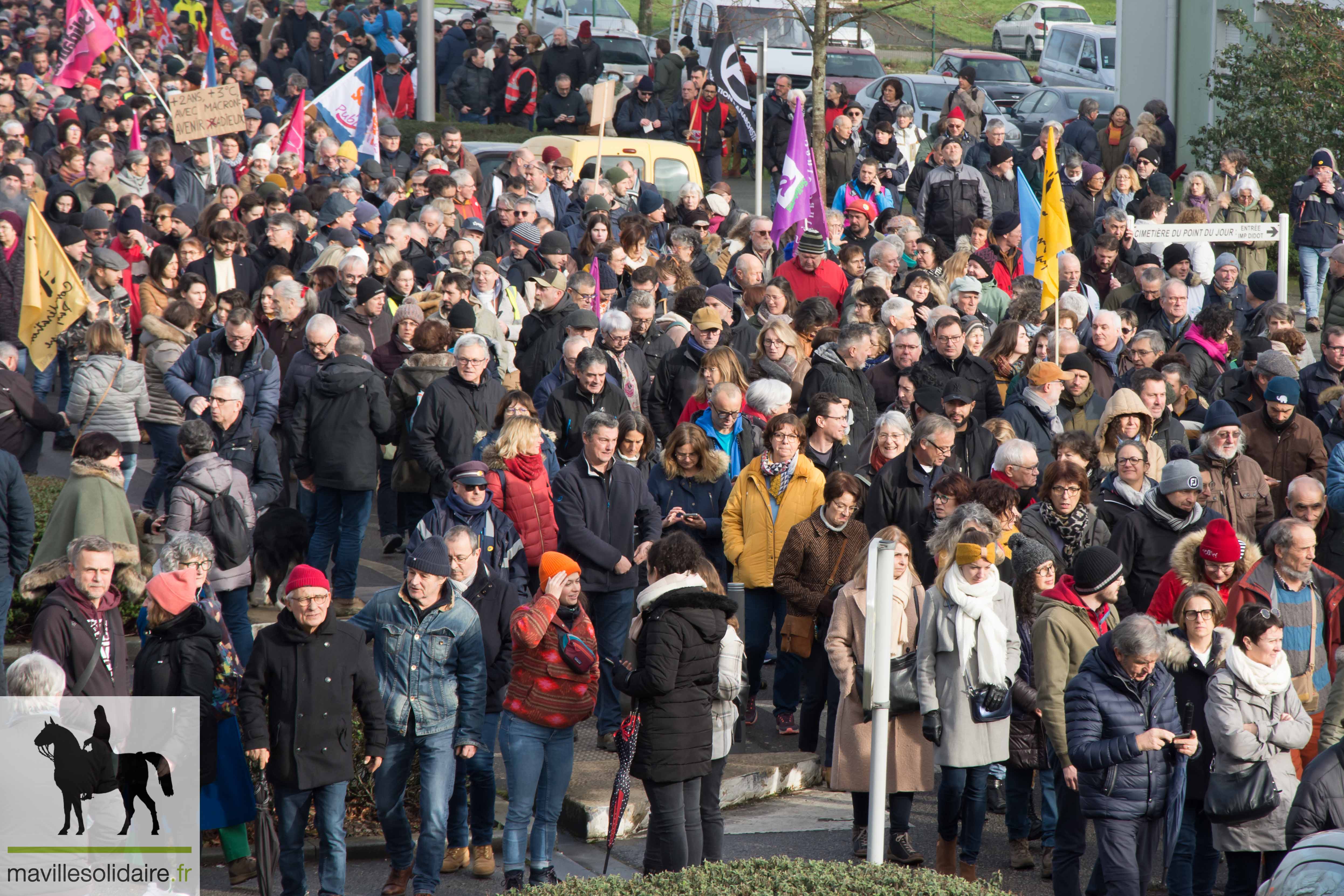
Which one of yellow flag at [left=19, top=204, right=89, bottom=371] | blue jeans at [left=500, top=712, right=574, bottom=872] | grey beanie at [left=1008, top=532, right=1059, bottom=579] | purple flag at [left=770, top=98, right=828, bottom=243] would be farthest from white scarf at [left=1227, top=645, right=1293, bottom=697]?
yellow flag at [left=19, top=204, right=89, bottom=371]

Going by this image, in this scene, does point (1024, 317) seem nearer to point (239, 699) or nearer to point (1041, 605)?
point (1041, 605)

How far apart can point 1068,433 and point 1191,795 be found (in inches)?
107

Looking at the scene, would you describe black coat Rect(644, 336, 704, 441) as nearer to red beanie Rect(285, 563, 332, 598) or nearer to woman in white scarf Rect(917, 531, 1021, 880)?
woman in white scarf Rect(917, 531, 1021, 880)

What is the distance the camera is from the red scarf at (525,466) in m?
8.82

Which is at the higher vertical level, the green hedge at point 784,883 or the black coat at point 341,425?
the black coat at point 341,425

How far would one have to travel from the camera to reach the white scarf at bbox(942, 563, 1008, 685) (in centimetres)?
714

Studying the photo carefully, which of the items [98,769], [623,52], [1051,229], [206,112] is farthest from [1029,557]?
[623,52]

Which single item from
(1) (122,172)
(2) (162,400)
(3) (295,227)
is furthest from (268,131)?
(2) (162,400)

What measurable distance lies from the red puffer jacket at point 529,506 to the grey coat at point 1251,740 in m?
3.58

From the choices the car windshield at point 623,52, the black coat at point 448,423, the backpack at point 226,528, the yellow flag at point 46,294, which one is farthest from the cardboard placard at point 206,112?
the car windshield at point 623,52

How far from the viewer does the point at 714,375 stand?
1023 cm

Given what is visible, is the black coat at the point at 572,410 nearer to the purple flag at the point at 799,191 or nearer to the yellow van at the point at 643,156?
the purple flag at the point at 799,191

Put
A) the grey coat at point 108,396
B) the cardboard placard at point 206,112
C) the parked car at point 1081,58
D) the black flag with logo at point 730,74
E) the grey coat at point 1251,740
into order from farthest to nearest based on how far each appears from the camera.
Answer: the parked car at point 1081,58
the black flag with logo at point 730,74
the cardboard placard at point 206,112
the grey coat at point 108,396
the grey coat at point 1251,740

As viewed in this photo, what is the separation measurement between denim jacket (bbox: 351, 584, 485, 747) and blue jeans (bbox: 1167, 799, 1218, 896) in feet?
10.2
